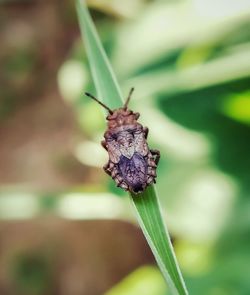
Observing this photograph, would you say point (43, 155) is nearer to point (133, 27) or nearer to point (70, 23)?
point (70, 23)

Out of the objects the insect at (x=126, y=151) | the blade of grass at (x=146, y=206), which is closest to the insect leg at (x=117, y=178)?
the insect at (x=126, y=151)

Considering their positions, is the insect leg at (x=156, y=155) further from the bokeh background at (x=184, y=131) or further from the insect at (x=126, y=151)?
the bokeh background at (x=184, y=131)

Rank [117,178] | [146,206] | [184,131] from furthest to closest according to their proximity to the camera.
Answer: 1. [184,131]
2. [117,178]
3. [146,206]

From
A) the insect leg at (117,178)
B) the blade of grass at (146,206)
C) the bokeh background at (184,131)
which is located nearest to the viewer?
the blade of grass at (146,206)

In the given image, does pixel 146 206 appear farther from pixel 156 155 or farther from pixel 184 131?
pixel 184 131

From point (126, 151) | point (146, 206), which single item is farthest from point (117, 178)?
point (146, 206)

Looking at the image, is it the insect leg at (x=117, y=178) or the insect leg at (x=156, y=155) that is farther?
the insect leg at (x=156, y=155)
